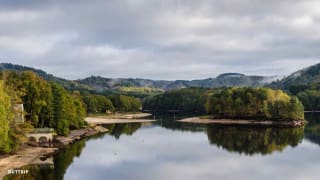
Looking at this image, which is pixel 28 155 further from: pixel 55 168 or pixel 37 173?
pixel 37 173

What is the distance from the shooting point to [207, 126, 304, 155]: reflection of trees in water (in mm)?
110031

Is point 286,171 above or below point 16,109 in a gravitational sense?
below

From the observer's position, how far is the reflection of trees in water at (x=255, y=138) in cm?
11003

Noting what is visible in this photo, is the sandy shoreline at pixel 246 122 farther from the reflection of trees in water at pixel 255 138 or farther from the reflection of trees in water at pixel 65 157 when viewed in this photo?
the reflection of trees in water at pixel 65 157

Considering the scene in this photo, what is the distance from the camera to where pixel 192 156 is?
320ft

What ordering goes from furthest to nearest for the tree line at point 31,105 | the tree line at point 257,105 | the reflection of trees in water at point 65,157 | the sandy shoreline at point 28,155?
the tree line at point 257,105 < the tree line at point 31,105 < the sandy shoreline at point 28,155 < the reflection of trees in water at point 65,157

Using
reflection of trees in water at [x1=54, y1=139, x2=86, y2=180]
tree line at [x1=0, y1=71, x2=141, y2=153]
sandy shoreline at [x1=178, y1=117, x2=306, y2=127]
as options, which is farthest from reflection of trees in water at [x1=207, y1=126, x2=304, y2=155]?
tree line at [x1=0, y1=71, x2=141, y2=153]

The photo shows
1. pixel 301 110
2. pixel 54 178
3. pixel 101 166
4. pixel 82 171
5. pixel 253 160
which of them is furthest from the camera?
pixel 301 110

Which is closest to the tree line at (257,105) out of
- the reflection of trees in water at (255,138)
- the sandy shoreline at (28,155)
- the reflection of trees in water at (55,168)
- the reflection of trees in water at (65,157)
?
the reflection of trees in water at (255,138)

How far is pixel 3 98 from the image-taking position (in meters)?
81.2

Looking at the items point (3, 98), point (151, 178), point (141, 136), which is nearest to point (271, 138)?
point (141, 136)

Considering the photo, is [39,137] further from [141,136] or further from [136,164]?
[141,136]

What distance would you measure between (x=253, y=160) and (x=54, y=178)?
1505 inches

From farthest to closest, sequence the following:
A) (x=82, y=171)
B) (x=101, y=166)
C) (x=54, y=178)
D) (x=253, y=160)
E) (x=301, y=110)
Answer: (x=301, y=110)
(x=253, y=160)
(x=101, y=166)
(x=82, y=171)
(x=54, y=178)
